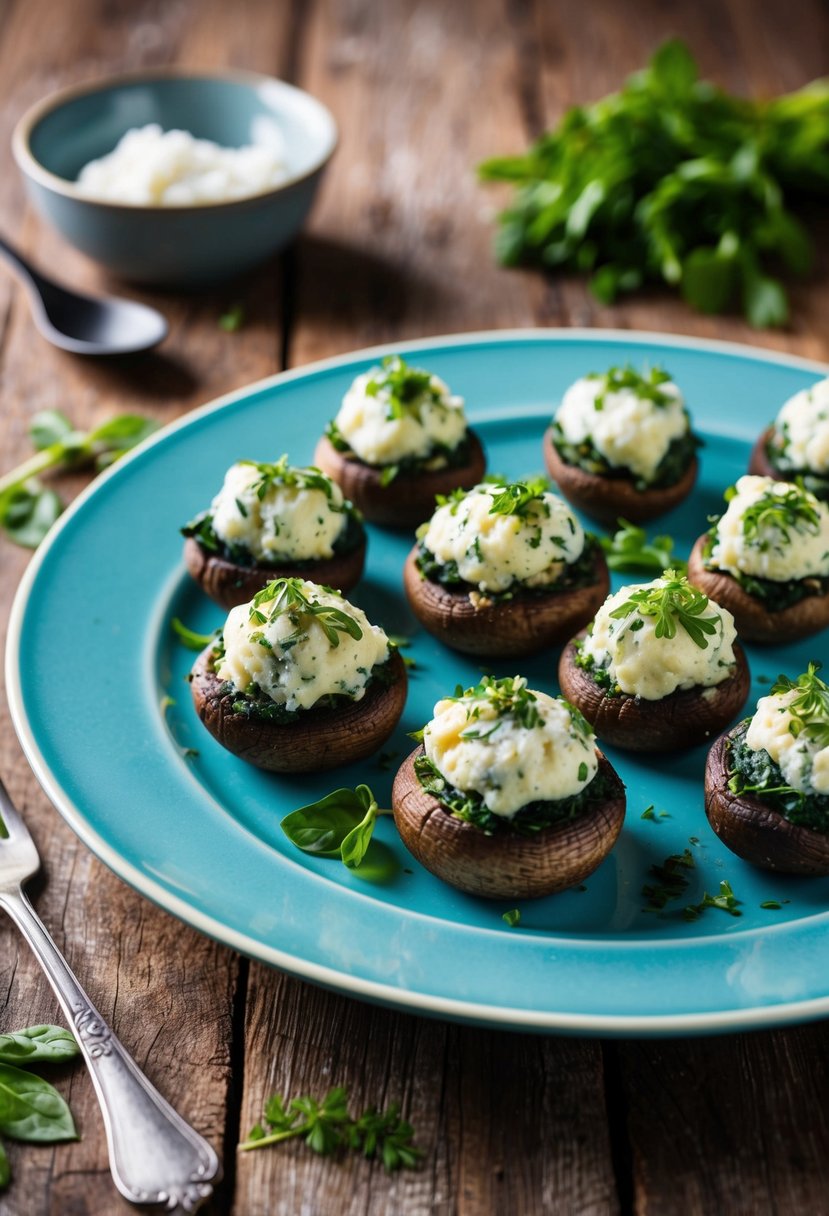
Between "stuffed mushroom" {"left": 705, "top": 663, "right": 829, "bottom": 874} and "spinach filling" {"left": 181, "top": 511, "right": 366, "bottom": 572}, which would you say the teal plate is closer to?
"stuffed mushroom" {"left": 705, "top": 663, "right": 829, "bottom": 874}

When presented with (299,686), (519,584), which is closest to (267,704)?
(299,686)

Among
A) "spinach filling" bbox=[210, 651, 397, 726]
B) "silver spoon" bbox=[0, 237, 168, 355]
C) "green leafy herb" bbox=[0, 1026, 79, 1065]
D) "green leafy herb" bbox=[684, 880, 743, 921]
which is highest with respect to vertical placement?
"spinach filling" bbox=[210, 651, 397, 726]

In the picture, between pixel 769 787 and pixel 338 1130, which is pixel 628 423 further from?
pixel 338 1130

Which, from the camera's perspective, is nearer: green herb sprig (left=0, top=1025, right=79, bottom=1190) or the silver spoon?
green herb sprig (left=0, top=1025, right=79, bottom=1190)

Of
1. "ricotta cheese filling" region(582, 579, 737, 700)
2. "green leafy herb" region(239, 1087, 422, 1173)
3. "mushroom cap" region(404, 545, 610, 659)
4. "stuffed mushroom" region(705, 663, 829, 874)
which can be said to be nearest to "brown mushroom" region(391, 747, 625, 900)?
"stuffed mushroom" region(705, 663, 829, 874)

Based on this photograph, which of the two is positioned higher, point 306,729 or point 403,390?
point 403,390

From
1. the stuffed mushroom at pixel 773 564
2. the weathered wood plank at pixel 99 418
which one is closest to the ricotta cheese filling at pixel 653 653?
the stuffed mushroom at pixel 773 564
